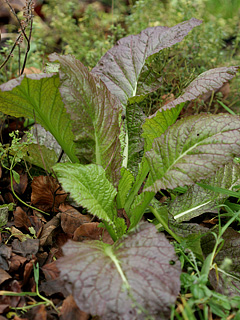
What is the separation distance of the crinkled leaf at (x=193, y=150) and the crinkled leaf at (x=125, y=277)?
0.24 m

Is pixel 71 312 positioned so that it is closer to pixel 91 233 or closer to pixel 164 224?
pixel 91 233

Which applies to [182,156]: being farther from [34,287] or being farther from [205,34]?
[205,34]

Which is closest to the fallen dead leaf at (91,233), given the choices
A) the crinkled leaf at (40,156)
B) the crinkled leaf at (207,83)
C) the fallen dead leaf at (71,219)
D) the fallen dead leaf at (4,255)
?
the fallen dead leaf at (71,219)

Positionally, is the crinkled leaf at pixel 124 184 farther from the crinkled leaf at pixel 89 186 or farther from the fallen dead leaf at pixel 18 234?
the fallen dead leaf at pixel 18 234

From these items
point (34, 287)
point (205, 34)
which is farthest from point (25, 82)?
point (205, 34)

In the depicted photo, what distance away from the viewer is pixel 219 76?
5.05ft

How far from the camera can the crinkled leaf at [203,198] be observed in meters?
1.62

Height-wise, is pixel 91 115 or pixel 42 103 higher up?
pixel 42 103

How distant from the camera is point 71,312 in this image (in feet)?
3.87

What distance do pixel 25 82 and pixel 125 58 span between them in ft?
2.51

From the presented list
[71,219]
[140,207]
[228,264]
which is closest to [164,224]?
[140,207]

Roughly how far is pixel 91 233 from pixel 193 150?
0.59m

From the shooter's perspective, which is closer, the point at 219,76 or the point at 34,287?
the point at 34,287

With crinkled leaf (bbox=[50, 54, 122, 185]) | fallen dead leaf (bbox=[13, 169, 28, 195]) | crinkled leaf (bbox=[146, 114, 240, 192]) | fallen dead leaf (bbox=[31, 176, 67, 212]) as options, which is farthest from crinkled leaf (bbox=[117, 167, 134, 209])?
fallen dead leaf (bbox=[13, 169, 28, 195])
